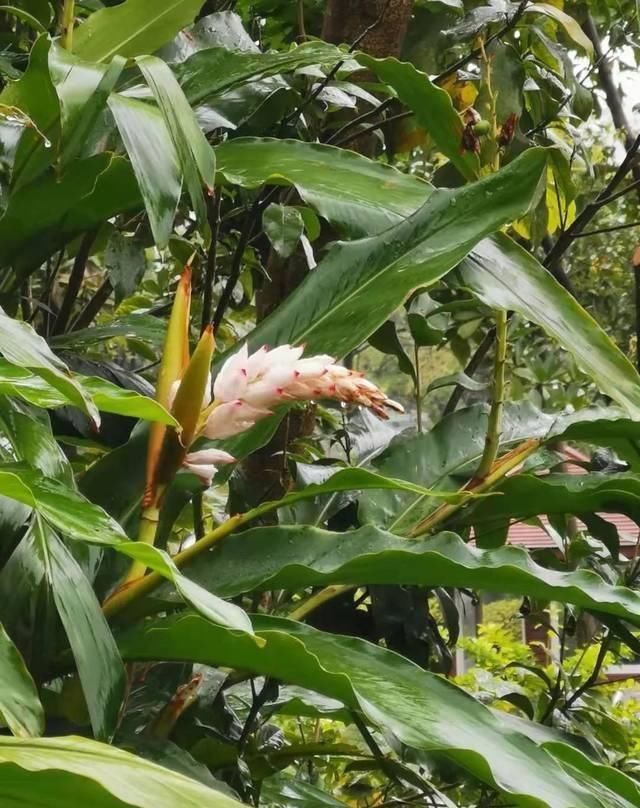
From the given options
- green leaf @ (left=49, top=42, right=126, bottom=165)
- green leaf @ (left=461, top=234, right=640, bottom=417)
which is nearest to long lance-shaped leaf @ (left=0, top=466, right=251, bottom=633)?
green leaf @ (left=49, top=42, right=126, bottom=165)

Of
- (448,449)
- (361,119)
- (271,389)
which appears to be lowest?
(448,449)

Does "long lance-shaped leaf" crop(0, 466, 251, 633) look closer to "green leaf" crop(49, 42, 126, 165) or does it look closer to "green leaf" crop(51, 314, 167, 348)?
"green leaf" crop(49, 42, 126, 165)

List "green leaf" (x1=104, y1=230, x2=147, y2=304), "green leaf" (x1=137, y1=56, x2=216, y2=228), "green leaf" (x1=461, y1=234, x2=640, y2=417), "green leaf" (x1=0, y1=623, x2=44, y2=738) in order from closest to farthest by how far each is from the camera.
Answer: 1. "green leaf" (x1=0, y1=623, x2=44, y2=738)
2. "green leaf" (x1=137, y1=56, x2=216, y2=228)
3. "green leaf" (x1=461, y1=234, x2=640, y2=417)
4. "green leaf" (x1=104, y1=230, x2=147, y2=304)

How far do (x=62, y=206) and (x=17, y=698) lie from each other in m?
0.41

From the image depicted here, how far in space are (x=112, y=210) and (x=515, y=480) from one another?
36 centimetres

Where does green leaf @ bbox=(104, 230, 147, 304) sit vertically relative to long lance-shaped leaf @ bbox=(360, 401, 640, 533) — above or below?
above

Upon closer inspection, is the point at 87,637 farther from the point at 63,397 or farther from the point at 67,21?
the point at 67,21

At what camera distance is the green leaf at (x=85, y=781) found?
1.03ft

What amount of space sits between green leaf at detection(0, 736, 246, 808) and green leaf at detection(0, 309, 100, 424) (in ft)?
0.42

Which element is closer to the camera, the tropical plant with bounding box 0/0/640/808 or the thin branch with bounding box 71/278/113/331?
the tropical plant with bounding box 0/0/640/808

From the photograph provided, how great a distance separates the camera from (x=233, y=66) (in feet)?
2.54

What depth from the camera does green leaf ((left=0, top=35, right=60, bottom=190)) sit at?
2.06 feet

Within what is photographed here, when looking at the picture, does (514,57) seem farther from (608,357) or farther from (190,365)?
(190,365)

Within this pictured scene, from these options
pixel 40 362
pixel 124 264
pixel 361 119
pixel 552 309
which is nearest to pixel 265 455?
pixel 124 264
